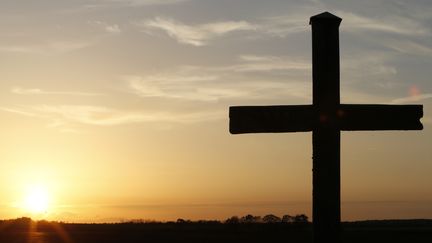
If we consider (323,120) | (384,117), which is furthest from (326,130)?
(384,117)

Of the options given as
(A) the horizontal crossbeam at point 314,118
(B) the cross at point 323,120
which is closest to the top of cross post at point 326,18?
(B) the cross at point 323,120

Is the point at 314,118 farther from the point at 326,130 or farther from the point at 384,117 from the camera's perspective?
the point at 384,117

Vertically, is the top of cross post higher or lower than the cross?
higher

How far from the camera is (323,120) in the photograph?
7.66 meters

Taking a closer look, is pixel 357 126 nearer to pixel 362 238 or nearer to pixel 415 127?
pixel 415 127

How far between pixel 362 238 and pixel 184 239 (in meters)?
7.03

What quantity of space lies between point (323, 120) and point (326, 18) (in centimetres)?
109

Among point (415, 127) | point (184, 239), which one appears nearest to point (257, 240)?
point (184, 239)

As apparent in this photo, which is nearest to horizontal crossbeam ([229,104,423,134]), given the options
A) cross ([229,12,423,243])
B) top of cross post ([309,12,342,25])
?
cross ([229,12,423,243])

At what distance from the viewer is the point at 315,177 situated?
7.50m

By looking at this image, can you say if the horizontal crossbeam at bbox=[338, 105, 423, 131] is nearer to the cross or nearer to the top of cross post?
the cross

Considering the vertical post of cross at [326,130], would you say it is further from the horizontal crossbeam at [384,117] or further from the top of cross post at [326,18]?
the horizontal crossbeam at [384,117]

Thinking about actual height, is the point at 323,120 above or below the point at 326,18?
below

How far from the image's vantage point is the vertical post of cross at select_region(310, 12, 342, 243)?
7.48 metres
